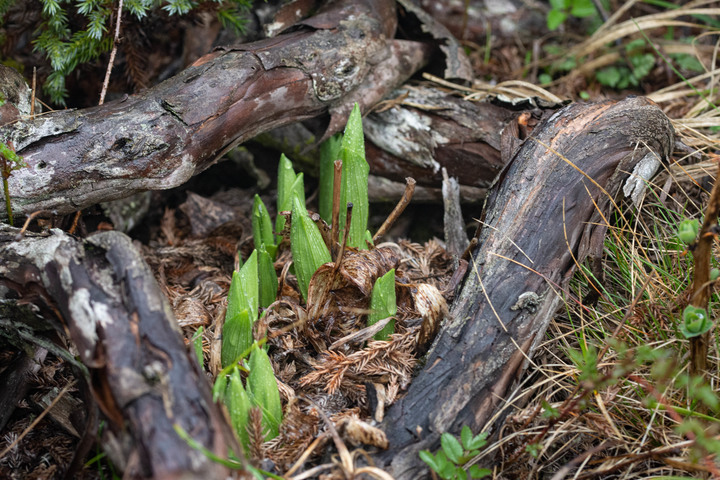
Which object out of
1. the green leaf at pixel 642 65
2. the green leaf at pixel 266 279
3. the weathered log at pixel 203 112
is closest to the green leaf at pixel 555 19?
the green leaf at pixel 642 65

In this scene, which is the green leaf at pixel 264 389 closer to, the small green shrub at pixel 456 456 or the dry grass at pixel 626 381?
the small green shrub at pixel 456 456

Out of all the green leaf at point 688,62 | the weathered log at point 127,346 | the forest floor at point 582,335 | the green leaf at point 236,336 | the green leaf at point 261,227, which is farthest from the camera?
the green leaf at point 688,62

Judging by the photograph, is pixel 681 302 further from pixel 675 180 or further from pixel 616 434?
pixel 675 180

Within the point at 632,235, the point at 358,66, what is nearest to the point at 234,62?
the point at 358,66

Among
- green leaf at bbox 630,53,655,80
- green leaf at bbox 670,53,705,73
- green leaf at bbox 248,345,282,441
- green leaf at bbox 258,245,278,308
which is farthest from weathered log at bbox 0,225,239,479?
green leaf at bbox 670,53,705,73

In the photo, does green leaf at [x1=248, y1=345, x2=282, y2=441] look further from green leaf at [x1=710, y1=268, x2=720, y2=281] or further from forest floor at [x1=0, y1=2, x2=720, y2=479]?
green leaf at [x1=710, y1=268, x2=720, y2=281]

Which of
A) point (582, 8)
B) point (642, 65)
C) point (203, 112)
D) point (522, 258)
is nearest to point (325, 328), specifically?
point (522, 258)
